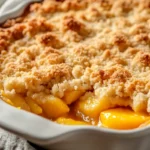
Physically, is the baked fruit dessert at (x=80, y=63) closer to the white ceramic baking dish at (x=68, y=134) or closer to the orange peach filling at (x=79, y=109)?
the orange peach filling at (x=79, y=109)

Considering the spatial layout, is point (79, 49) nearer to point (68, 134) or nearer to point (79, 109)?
point (79, 109)

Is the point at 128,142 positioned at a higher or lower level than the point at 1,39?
lower

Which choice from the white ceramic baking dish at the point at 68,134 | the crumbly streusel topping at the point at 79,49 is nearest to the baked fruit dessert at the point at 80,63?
the crumbly streusel topping at the point at 79,49

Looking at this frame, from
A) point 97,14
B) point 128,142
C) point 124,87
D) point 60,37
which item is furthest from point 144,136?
point 97,14

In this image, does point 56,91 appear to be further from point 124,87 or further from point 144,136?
point 144,136

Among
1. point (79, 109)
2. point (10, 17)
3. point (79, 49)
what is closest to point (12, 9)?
point (10, 17)
